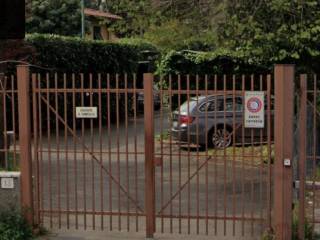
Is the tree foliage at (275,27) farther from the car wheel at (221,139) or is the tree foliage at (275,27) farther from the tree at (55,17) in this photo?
the tree at (55,17)

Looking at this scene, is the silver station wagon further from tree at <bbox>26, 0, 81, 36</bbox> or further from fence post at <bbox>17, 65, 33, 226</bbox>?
tree at <bbox>26, 0, 81, 36</bbox>

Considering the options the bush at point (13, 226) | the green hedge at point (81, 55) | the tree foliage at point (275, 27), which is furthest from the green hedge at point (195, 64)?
the bush at point (13, 226)

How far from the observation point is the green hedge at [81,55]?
22.2m

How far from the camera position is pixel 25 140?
26.9 ft

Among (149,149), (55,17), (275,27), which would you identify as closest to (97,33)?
(55,17)

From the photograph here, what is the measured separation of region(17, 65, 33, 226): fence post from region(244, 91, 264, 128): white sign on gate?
2734 millimetres

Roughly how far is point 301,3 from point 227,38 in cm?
192

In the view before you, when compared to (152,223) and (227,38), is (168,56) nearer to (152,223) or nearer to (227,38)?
(227,38)

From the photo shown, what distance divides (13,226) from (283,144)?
3415mm

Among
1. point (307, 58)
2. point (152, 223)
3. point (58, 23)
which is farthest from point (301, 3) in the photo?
point (58, 23)

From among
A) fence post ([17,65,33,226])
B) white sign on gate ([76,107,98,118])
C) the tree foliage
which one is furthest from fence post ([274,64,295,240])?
the tree foliage

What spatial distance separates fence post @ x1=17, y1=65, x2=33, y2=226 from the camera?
8.14 meters

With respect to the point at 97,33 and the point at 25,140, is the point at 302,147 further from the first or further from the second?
the point at 97,33

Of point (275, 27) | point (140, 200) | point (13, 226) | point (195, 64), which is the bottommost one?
point (140, 200)
